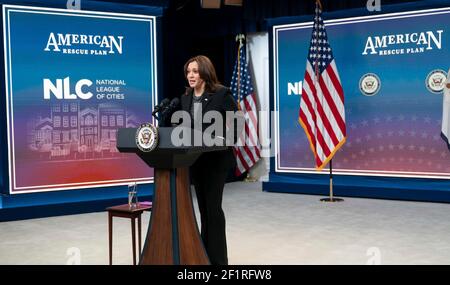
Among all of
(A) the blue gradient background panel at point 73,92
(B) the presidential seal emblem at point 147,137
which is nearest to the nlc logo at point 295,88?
(A) the blue gradient background panel at point 73,92

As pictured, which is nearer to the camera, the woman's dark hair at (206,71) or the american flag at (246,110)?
the woman's dark hair at (206,71)

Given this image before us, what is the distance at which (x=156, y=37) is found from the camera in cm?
754

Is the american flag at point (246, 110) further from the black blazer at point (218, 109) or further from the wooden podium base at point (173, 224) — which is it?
the wooden podium base at point (173, 224)

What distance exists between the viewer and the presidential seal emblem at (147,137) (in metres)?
3.12

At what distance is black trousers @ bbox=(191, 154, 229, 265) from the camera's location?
A: 3.53m

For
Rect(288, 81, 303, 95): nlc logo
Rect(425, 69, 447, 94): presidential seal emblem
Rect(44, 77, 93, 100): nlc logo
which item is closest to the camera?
Rect(44, 77, 93, 100): nlc logo

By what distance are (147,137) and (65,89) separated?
3.98 m

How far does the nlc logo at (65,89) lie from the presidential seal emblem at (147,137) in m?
3.88

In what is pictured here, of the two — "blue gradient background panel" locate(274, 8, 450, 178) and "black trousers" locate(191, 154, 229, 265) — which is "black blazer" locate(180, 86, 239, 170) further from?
"blue gradient background panel" locate(274, 8, 450, 178)

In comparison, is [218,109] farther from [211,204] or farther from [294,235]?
[294,235]

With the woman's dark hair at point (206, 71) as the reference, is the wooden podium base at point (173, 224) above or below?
below

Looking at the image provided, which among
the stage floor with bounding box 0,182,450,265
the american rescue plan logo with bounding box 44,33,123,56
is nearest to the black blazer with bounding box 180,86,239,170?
the stage floor with bounding box 0,182,450,265

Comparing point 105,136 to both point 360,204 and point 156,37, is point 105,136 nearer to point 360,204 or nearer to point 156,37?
point 156,37
